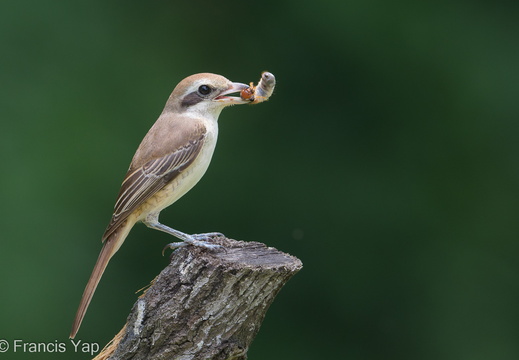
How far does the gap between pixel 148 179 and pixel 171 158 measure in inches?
8.1

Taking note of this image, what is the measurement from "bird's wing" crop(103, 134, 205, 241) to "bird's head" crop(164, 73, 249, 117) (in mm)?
334

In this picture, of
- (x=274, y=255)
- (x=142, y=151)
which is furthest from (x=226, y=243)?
(x=142, y=151)

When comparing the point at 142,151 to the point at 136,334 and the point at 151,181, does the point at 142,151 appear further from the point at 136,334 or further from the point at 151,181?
the point at 136,334

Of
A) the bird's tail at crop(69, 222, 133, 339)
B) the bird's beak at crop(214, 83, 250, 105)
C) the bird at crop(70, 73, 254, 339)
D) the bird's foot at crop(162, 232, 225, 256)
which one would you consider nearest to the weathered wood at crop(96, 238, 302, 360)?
the bird's foot at crop(162, 232, 225, 256)

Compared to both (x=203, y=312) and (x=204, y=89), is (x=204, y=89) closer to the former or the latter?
(x=204, y=89)

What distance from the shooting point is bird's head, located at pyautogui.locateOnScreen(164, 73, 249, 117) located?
487cm

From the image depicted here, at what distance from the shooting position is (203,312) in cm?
356

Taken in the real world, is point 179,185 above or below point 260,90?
below

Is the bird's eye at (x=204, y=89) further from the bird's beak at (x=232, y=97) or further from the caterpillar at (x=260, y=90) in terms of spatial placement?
the caterpillar at (x=260, y=90)

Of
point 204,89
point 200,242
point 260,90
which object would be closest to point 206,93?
point 204,89

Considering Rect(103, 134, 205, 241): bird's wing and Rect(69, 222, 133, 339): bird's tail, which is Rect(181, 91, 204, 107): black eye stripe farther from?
Rect(69, 222, 133, 339): bird's tail

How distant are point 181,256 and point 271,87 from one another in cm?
159

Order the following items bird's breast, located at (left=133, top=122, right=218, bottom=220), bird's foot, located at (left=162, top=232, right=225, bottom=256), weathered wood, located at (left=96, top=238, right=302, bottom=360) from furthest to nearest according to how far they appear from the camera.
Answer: bird's breast, located at (left=133, top=122, right=218, bottom=220) → bird's foot, located at (left=162, top=232, right=225, bottom=256) → weathered wood, located at (left=96, top=238, right=302, bottom=360)

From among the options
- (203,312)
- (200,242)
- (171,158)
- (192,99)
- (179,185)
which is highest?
(192,99)
